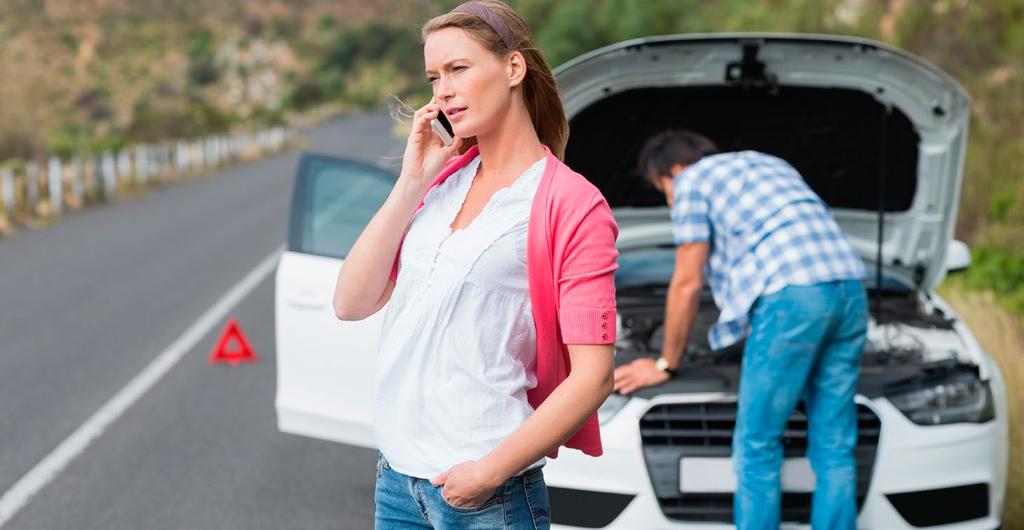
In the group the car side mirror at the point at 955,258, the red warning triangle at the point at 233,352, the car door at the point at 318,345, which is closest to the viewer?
the car door at the point at 318,345

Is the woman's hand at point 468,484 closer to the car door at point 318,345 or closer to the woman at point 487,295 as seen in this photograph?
the woman at point 487,295

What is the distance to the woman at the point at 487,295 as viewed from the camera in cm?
223

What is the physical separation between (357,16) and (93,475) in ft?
488

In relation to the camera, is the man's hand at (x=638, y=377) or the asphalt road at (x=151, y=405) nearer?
the man's hand at (x=638, y=377)

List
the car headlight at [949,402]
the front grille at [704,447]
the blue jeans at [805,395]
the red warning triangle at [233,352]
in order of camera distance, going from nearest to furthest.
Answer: the blue jeans at [805,395]
the front grille at [704,447]
the car headlight at [949,402]
the red warning triangle at [233,352]

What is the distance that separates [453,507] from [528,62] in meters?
0.84

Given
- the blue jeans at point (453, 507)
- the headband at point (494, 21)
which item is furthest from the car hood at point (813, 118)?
the blue jeans at point (453, 507)

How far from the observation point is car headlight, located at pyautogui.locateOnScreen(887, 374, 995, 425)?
166 inches

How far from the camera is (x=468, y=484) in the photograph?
2248 millimetres

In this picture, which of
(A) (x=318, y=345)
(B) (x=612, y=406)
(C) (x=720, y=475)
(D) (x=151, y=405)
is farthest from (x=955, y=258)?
(D) (x=151, y=405)

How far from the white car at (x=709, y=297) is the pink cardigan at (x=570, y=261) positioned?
74.9 inches

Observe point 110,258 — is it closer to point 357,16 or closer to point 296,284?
point 296,284

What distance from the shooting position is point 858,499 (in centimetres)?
410

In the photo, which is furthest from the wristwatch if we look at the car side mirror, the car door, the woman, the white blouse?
the white blouse
